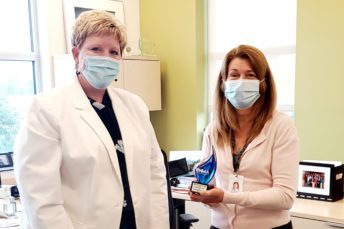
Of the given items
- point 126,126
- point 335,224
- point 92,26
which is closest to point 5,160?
point 126,126

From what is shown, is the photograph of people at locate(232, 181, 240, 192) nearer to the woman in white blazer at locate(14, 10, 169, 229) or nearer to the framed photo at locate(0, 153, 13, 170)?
the woman in white blazer at locate(14, 10, 169, 229)

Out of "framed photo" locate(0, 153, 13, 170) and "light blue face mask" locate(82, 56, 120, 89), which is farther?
"framed photo" locate(0, 153, 13, 170)

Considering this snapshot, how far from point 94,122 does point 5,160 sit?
1.99 meters

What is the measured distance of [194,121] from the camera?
3.72 meters

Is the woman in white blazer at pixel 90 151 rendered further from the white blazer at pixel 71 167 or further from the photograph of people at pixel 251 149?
the photograph of people at pixel 251 149

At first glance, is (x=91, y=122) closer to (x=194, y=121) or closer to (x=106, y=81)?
(x=106, y=81)

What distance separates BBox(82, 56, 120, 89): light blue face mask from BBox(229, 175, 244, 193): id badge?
0.65 meters

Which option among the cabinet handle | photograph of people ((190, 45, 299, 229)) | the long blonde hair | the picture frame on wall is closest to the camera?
photograph of people ((190, 45, 299, 229))

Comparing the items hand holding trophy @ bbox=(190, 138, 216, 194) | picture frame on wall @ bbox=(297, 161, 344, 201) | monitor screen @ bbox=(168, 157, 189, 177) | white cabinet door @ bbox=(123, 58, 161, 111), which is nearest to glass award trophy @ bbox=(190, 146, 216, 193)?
hand holding trophy @ bbox=(190, 138, 216, 194)

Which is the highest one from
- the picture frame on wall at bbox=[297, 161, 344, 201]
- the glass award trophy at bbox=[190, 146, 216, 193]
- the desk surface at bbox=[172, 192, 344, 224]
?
the glass award trophy at bbox=[190, 146, 216, 193]

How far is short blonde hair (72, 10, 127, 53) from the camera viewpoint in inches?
52.6

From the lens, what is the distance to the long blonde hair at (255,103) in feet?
5.36

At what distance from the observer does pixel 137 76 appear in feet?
11.9

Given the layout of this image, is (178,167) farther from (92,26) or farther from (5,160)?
(92,26)
